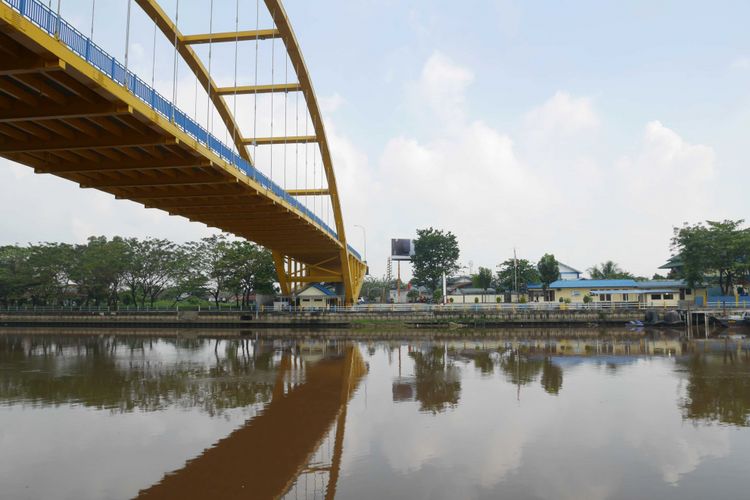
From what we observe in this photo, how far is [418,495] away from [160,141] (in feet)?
38.6

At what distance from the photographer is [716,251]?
42.8 meters

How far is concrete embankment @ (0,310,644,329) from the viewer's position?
4091 centimetres

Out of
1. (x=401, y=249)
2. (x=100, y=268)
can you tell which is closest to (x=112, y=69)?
(x=100, y=268)

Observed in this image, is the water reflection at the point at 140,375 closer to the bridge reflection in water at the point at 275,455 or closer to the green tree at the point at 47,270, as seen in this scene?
the bridge reflection in water at the point at 275,455

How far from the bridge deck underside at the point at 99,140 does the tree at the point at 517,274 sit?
4349cm

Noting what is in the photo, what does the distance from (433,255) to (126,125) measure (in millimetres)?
55822

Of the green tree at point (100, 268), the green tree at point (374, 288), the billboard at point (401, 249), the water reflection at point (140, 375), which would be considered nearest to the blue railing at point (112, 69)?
the water reflection at point (140, 375)

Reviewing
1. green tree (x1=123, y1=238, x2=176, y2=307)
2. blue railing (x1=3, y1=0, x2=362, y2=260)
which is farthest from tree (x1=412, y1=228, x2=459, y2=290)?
blue railing (x1=3, y1=0, x2=362, y2=260)

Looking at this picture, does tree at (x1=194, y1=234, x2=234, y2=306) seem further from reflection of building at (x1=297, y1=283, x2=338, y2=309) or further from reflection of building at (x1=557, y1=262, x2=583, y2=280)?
reflection of building at (x1=557, y1=262, x2=583, y2=280)

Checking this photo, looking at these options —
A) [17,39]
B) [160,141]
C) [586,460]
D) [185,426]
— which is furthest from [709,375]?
[17,39]

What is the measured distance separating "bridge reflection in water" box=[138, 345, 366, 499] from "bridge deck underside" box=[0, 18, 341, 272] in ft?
26.6

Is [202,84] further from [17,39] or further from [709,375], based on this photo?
[709,375]

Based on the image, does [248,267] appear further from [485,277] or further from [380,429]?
[380,429]

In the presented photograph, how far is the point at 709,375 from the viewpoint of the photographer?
59.5 feet
